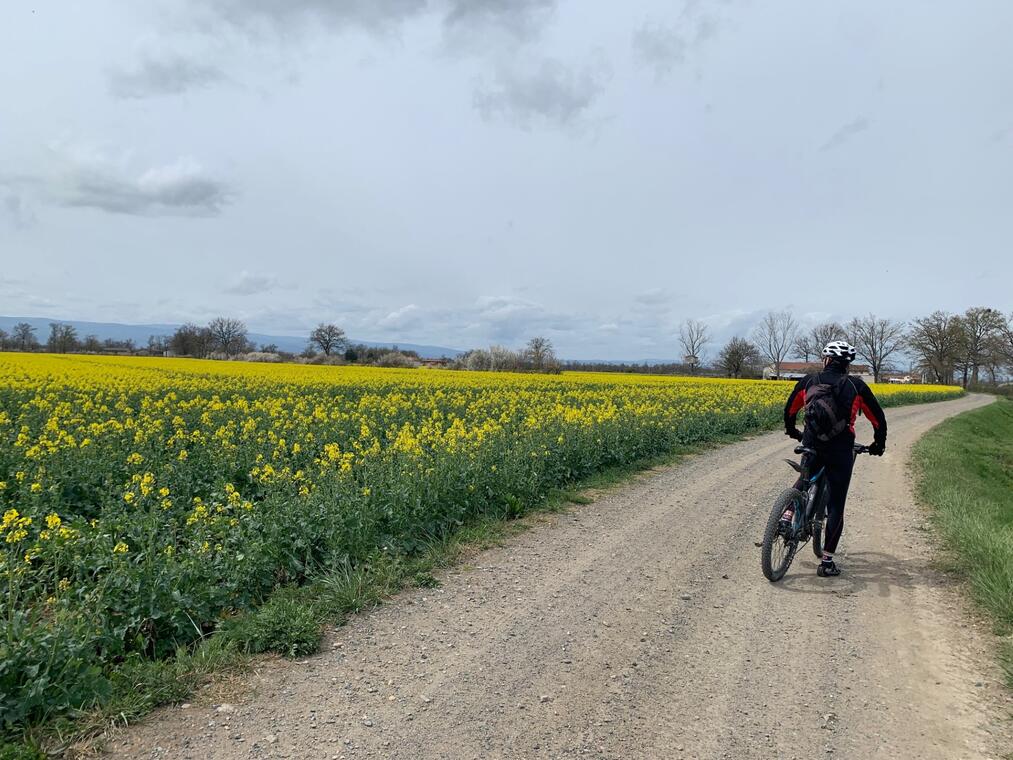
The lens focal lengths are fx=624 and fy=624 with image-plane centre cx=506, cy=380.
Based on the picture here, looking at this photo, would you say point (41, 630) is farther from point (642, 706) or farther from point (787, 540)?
point (787, 540)

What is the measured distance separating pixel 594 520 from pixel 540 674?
440 centimetres

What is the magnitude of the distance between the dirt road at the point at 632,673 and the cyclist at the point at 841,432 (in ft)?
1.83

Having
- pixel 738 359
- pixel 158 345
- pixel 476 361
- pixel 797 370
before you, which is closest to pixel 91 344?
pixel 158 345

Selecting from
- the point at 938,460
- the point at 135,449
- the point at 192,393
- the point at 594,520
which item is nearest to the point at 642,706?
the point at 594,520

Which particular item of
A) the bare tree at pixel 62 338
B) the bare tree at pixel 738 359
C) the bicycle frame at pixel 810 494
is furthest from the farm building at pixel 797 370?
the bare tree at pixel 62 338

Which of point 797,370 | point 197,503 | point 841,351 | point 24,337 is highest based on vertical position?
point 24,337

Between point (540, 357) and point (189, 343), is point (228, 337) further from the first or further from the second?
point (540, 357)

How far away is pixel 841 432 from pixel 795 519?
972 mm

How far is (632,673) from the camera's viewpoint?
4.32 m

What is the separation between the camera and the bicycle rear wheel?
602cm

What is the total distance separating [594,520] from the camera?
855cm

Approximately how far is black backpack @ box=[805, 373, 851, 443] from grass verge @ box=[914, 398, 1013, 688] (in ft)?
6.03

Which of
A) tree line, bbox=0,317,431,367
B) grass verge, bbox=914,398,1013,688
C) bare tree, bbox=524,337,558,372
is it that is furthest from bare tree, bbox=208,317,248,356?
grass verge, bbox=914,398,1013,688

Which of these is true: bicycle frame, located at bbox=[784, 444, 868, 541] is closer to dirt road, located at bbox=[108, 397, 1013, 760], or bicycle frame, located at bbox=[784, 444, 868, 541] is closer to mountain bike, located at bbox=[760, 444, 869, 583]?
mountain bike, located at bbox=[760, 444, 869, 583]
